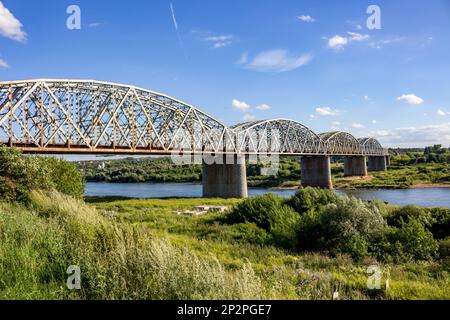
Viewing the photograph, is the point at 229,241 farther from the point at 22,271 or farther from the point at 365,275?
the point at 22,271

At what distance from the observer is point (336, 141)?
130750 millimetres

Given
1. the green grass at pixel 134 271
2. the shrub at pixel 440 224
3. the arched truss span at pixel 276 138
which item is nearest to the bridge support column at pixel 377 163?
the arched truss span at pixel 276 138

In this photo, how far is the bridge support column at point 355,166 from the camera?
127 metres

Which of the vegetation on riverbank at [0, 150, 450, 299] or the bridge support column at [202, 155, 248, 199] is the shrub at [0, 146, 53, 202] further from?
the bridge support column at [202, 155, 248, 199]

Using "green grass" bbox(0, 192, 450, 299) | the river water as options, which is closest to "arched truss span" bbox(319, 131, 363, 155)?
the river water

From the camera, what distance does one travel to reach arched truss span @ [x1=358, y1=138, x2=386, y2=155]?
14900 cm

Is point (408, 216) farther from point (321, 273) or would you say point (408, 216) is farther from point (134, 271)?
point (134, 271)

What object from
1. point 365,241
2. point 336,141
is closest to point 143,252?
point 365,241

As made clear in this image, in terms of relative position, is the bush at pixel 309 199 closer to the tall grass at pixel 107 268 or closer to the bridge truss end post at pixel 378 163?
the tall grass at pixel 107 268

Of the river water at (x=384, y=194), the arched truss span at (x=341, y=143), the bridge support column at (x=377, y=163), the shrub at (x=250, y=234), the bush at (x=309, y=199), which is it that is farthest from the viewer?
the bridge support column at (x=377, y=163)

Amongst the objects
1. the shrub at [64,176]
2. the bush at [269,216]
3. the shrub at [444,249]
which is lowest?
the shrub at [444,249]

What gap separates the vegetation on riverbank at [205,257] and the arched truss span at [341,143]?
99.8 metres

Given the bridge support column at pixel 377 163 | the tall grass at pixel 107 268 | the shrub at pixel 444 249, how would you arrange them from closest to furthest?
the tall grass at pixel 107 268 < the shrub at pixel 444 249 < the bridge support column at pixel 377 163
